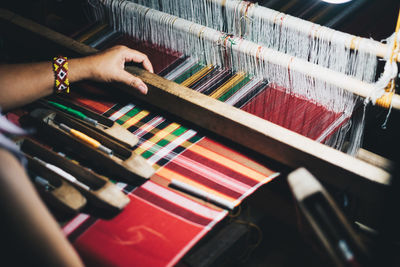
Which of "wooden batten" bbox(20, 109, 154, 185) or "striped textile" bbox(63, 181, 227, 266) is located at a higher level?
"wooden batten" bbox(20, 109, 154, 185)

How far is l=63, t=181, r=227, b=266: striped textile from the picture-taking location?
1381 mm

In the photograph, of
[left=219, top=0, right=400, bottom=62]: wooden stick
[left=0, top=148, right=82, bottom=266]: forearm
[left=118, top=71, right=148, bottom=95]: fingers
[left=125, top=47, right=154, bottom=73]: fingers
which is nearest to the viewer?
[left=0, top=148, right=82, bottom=266]: forearm

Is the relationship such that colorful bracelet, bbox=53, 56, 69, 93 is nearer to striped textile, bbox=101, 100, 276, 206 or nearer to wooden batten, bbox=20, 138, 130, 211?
striped textile, bbox=101, 100, 276, 206

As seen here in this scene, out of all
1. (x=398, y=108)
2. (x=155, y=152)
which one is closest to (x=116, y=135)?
(x=155, y=152)

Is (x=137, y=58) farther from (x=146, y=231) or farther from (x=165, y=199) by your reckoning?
(x=146, y=231)

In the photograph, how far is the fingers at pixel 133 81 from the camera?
6.06 ft

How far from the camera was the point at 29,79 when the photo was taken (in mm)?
1806

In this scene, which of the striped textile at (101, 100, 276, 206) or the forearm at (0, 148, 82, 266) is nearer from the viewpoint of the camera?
the forearm at (0, 148, 82, 266)

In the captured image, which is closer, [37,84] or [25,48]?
[37,84]

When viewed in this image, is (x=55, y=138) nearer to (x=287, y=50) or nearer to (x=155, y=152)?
(x=155, y=152)

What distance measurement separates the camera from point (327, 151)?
1481 millimetres

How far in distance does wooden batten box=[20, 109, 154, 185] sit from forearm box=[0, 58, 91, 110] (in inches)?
3.7

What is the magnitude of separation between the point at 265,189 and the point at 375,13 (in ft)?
4.16

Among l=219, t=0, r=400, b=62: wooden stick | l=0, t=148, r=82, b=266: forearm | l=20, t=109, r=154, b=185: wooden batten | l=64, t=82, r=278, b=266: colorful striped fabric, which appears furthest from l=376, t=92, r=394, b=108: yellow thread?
l=0, t=148, r=82, b=266: forearm
